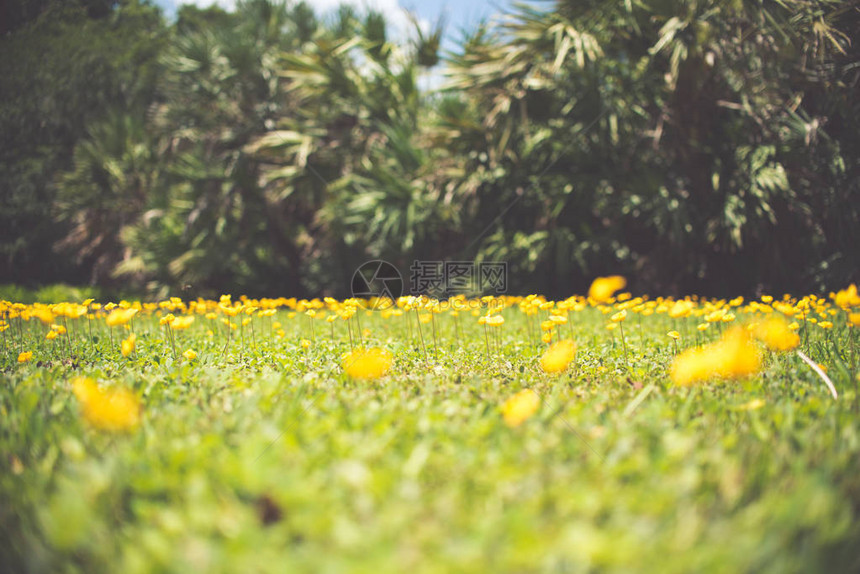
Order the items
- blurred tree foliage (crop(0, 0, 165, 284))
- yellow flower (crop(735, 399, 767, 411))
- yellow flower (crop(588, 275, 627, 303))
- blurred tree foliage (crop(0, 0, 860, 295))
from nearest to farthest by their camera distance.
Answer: yellow flower (crop(735, 399, 767, 411)) < yellow flower (crop(588, 275, 627, 303)) < blurred tree foliage (crop(0, 0, 165, 284)) < blurred tree foliage (crop(0, 0, 860, 295))

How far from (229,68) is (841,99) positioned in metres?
7.89

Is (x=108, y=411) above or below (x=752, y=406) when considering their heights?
above

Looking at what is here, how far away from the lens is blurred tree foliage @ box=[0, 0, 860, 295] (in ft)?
14.4

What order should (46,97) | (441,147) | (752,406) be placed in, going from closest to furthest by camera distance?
(752,406) < (46,97) < (441,147)

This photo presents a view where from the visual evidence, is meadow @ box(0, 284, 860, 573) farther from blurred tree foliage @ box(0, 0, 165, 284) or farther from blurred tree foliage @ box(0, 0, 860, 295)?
blurred tree foliage @ box(0, 0, 860, 295)

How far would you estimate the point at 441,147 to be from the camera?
617cm

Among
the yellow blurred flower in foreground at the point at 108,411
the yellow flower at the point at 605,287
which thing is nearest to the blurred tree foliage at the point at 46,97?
the yellow blurred flower in foreground at the point at 108,411

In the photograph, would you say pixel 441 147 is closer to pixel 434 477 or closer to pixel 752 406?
pixel 752 406

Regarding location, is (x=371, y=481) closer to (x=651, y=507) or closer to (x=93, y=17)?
(x=651, y=507)

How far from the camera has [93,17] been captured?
14.2 feet

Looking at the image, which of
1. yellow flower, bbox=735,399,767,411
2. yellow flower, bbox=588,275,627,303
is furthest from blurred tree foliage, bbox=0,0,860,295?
yellow flower, bbox=735,399,767,411

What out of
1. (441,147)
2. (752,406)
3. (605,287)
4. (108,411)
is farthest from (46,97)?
(752,406)

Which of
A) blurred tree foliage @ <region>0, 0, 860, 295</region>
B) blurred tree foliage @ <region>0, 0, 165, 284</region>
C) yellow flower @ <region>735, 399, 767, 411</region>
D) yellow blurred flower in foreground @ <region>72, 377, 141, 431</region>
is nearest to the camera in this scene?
yellow blurred flower in foreground @ <region>72, 377, 141, 431</region>

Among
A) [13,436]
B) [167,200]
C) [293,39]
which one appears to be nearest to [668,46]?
[13,436]
